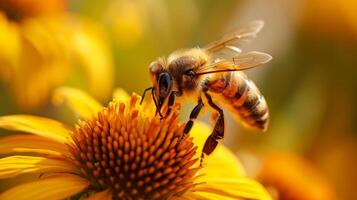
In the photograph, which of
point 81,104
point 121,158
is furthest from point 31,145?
point 81,104

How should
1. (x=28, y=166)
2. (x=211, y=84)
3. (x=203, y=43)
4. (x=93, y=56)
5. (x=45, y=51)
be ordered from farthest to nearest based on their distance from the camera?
(x=203, y=43) → (x=93, y=56) → (x=45, y=51) → (x=211, y=84) → (x=28, y=166)

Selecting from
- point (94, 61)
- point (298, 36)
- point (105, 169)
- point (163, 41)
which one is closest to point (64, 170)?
point (105, 169)

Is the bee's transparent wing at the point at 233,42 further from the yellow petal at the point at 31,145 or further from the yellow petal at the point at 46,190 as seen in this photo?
the yellow petal at the point at 46,190

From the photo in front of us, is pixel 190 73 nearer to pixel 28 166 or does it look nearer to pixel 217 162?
pixel 217 162

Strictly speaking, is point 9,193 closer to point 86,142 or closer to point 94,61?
point 86,142

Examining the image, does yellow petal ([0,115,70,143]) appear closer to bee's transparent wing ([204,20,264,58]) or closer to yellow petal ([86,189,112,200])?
yellow petal ([86,189,112,200])

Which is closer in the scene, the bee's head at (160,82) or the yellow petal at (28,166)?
the yellow petal at (28,166)

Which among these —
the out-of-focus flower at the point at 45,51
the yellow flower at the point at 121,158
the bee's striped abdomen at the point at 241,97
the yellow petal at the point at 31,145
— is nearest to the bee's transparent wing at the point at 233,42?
the bee's striped abdomen at the point at 241,97
